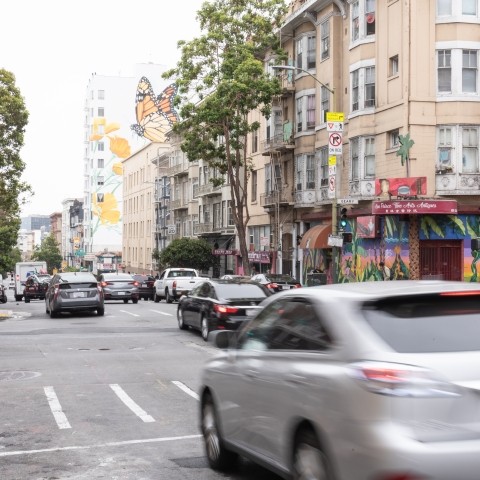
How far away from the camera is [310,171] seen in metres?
41.9

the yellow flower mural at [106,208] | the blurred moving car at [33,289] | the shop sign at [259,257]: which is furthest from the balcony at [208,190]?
the yellow flower mural at [106,208]

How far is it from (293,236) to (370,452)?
40569mm

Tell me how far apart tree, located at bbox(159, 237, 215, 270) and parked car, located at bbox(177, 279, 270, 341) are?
4072 cm

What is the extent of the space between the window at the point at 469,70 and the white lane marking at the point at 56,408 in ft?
81.1

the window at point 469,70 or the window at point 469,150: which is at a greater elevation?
the window at point 469,70

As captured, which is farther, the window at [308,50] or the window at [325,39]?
the window at [308,50]

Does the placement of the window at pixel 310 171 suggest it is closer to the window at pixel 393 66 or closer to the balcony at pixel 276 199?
the balcony at pixel 276 199

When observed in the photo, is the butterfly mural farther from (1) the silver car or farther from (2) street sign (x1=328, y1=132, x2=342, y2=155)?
(1) the silver car

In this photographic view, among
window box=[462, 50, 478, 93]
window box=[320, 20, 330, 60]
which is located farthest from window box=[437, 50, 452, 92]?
window box=[320, 20, 330, 60]

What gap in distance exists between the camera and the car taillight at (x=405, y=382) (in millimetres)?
4617

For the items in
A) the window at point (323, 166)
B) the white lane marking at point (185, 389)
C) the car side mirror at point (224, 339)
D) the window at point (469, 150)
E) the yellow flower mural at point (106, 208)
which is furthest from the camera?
the yellow flower mural at point (106, 208)

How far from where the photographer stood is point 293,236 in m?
45.1

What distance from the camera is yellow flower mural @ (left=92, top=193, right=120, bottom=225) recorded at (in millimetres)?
130375

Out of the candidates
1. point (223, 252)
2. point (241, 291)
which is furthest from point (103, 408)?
point (223, 252)
